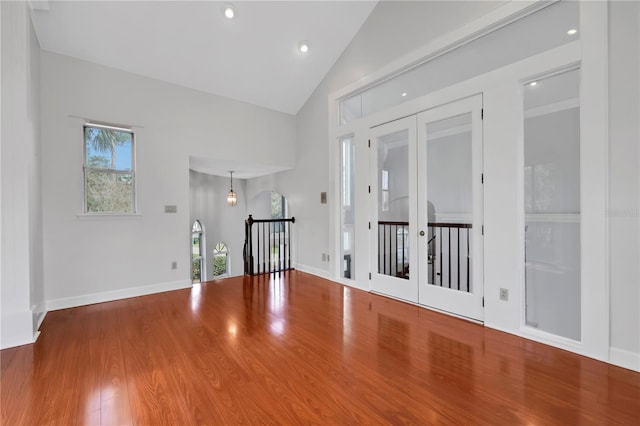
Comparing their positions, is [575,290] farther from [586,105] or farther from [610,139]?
[586,105]

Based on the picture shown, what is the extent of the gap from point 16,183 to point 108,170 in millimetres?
1340

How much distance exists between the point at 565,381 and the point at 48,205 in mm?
5345

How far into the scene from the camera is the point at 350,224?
4.78 metres

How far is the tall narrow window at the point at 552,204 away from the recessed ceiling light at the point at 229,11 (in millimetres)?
3504

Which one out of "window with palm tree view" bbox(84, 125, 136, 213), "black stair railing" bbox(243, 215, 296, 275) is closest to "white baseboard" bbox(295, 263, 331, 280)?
"black stair railing" bbox(243, 215, 296, 275)

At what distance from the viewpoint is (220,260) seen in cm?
1016

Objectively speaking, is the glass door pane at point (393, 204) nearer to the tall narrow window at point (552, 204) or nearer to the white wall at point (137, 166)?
the tall narrow window at point (552, 204)

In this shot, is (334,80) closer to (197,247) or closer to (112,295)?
(112,295)

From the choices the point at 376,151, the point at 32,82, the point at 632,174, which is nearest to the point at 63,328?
the point at 32,82

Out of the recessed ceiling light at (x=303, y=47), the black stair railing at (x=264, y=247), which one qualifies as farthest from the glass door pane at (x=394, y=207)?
the black stair railing at (x=264, y=247)

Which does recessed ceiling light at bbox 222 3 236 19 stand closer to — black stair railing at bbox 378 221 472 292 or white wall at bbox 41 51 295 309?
white wall at bbox 41 51 295 309

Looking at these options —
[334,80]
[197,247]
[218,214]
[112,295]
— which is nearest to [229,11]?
[334,80]

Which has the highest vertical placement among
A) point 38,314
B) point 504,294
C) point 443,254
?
point 443,254

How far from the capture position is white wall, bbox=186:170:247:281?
28.4 ft
